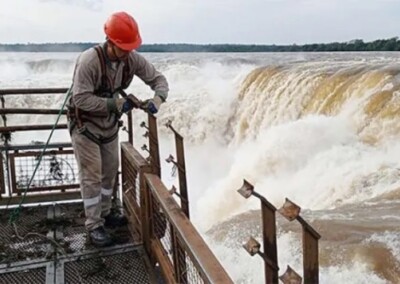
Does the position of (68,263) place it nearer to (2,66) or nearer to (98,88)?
(98,88)

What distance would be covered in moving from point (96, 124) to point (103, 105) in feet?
0.90

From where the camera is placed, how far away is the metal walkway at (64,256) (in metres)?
2.96

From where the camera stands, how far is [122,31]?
2.93 meters

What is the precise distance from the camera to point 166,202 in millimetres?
2561

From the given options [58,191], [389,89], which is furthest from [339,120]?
[58,191]

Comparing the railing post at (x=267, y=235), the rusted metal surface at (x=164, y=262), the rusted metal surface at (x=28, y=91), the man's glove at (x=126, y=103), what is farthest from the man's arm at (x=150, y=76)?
the railing post at (x=267, y=235)

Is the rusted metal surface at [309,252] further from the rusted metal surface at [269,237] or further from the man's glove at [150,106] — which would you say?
the man's glove at [150,106]

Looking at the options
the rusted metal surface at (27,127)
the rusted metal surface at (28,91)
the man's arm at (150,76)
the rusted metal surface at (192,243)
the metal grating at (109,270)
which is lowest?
the metal grating at (109,270)

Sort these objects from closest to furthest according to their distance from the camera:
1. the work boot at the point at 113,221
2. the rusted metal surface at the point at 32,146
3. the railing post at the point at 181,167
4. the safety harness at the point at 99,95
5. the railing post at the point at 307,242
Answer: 1. the railing post at the point at 307,242
2. the railing post at the point at 181,167
3. the safety harness at the point at 99,95
4. the work boot at the point at 113,221
5. the rusted metal surface at the point at 32,146

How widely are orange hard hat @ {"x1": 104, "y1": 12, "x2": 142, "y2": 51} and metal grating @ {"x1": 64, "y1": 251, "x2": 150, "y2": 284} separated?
140cm

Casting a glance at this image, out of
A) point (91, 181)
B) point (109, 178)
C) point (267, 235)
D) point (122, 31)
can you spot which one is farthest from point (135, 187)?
point (267, 235)

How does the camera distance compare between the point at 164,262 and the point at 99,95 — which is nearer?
the point at 164,262

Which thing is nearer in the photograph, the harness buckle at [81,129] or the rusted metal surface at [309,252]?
the rusted metal surface at [309,252]

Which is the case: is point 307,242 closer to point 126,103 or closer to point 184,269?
point 184,269
